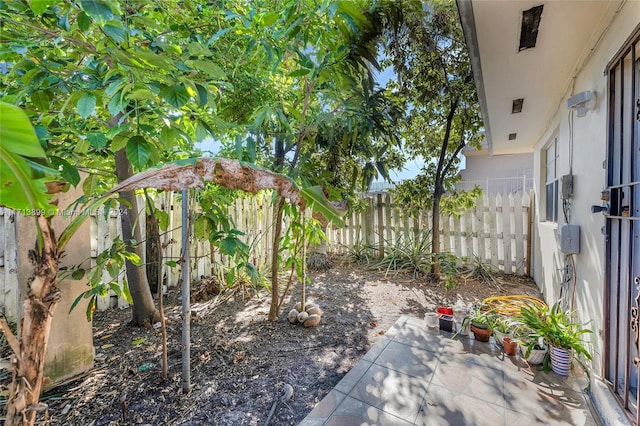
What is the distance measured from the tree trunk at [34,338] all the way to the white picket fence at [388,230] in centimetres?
269

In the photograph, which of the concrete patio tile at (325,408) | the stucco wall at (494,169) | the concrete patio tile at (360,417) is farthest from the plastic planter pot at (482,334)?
the stucco wall at (494,169)

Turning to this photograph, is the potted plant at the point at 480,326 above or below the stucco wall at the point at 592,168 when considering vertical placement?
below

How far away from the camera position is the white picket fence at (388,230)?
3.98 m

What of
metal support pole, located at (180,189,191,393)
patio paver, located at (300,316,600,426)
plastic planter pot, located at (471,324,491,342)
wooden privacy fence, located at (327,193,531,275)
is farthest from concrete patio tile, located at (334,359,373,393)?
wooden privacy fence, located at (327,193,531,275)

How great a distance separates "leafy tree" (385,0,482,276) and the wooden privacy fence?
2.70 ft

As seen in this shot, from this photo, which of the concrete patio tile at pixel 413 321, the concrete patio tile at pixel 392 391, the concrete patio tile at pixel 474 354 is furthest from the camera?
the concrete patio tile at pixel 413 321

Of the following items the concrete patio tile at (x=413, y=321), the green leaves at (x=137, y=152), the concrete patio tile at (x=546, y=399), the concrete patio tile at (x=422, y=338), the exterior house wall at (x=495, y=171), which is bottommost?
the concrete patio tile at (x=546, y=399)

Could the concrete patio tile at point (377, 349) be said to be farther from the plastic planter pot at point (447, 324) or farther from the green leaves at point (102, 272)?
the green leaves at point (102, 272)

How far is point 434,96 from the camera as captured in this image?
4.17 metres

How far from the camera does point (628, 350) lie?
155 centimetres

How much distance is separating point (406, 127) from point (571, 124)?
8.16 feet

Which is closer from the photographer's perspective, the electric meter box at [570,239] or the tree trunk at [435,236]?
the electric meter box at [570,239]

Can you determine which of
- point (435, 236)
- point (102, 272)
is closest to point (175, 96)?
point (102, 272)

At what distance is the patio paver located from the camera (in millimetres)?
1731
